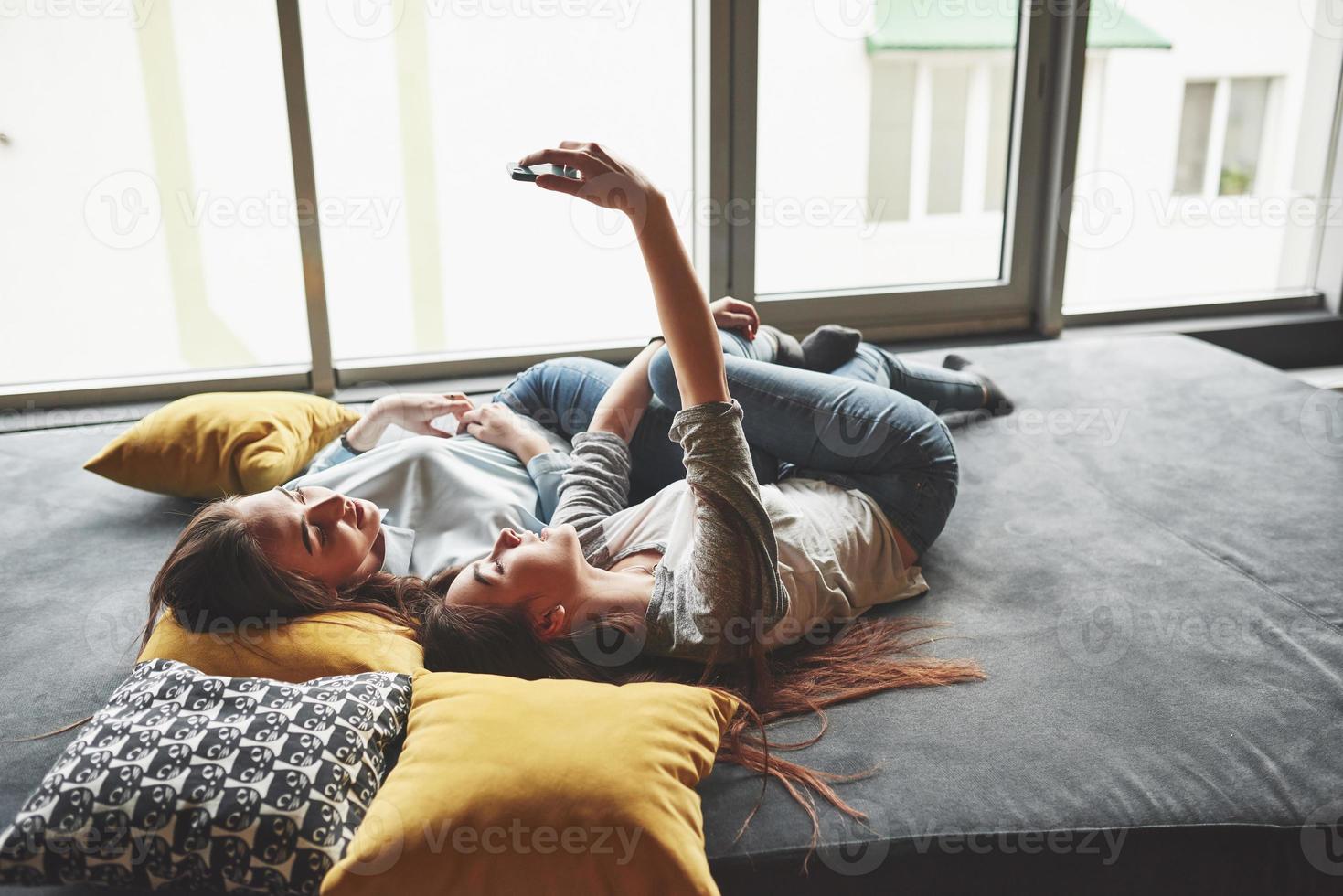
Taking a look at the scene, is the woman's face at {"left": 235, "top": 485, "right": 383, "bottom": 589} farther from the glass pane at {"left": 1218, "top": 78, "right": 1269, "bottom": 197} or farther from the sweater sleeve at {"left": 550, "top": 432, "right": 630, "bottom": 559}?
the glass pane at {"left": 1218, "top": 78, "right": 1269, "bottom": 197}

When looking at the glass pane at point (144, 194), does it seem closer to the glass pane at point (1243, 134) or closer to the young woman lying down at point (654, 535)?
the young woman lying down at point (654, 535)

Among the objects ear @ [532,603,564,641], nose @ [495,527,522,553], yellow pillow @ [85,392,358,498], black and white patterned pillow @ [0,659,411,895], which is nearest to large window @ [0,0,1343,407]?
yellow pillow @ [85,392,358,498]

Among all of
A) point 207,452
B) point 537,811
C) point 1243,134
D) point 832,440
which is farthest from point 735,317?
point 1243,134

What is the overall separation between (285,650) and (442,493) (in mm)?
408

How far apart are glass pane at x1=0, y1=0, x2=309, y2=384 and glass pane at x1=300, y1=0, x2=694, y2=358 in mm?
136

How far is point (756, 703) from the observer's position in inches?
46.9

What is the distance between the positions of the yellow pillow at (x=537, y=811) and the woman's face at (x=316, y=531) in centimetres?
36

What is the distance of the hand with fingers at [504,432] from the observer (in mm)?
1656

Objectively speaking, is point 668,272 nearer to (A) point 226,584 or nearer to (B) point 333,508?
(B) point 333,508

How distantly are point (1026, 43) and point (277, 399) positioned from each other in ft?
6.68

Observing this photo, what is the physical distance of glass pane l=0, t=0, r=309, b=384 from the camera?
7.30ft

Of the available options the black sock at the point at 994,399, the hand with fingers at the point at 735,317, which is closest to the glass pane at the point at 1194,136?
the black sock at the point at 994,399

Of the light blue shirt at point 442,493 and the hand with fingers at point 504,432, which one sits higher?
the hand with fingers at point 504,432

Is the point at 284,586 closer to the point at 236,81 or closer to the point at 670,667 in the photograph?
the point at 670,667
